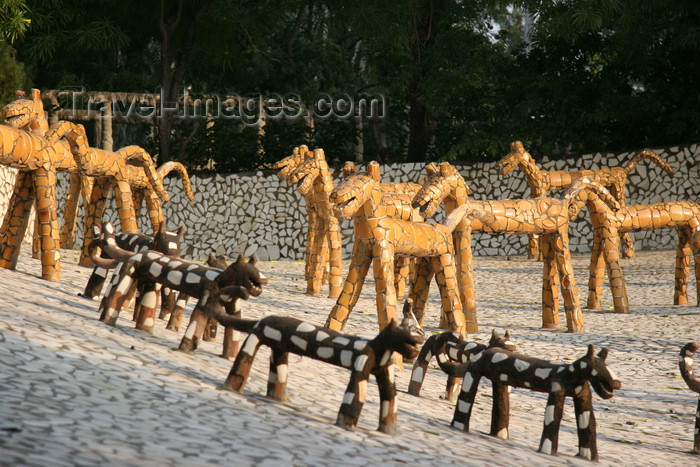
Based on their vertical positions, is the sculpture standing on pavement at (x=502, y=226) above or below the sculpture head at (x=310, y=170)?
below

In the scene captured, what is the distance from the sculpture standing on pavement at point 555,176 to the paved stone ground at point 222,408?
4.97 meters

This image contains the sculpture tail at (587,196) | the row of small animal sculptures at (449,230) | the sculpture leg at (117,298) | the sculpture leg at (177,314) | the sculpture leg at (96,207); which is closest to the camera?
the sculpture leg at (117,298)

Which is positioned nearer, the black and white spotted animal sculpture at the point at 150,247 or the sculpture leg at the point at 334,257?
the black and white spotted animal sculpture at the point at 150,247

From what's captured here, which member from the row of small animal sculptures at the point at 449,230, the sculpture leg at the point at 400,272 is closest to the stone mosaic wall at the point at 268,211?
the row of small animal sculptures at the point at 449,230

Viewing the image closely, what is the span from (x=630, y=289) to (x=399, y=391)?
8.58 m

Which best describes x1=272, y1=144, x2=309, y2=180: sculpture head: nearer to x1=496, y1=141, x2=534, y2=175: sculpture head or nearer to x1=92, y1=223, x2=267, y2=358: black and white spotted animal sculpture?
x1=496, y1=141, x2=534, y2=175: sculpture head

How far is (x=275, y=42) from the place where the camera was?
Result: 24.0 metres

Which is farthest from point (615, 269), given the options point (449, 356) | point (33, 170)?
point (33, 170)

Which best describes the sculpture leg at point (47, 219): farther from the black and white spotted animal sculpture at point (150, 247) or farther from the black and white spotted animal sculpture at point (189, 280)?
the black and white spotted animal sculpture at point (189, 280)

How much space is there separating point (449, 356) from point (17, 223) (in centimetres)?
541

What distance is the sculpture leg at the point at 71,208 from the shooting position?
44.4 ft

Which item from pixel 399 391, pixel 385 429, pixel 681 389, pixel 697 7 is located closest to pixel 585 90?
pixel 697 7

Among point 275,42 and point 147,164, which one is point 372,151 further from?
point 147,164

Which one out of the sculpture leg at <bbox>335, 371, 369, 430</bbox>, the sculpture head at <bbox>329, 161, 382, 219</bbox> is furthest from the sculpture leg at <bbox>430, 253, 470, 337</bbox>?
the sculpture leg at <bbox>335, 371, 369, 430</bbox>
